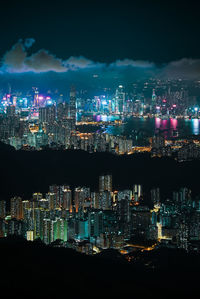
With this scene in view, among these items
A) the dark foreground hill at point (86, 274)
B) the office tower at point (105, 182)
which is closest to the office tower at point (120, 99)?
the office tower at point (105, 182)

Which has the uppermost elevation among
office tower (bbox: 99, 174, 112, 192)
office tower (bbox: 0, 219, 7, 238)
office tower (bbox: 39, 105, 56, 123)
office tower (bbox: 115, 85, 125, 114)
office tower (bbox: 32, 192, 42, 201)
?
office tower (bbox: 115, 85, 125, 114)

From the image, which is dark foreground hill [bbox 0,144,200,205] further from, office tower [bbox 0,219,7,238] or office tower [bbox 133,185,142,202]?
office tower [bbox 0,219,7,238]

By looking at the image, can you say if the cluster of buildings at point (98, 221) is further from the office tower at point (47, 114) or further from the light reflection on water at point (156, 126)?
the office tower at point (47, 114)

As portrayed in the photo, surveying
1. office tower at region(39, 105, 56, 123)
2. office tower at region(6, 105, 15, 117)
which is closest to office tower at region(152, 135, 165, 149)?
office tower at region(39, 105, 56, 123)

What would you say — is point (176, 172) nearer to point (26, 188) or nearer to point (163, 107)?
point (26, 188)

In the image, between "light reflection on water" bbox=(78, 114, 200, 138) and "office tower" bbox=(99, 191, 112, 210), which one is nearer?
"office tower" bbox=(99, 191, 112, 210)

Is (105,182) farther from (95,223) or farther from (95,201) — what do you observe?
(95,223)

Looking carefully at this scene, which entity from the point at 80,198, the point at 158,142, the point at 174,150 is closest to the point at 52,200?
the point at 80,198
